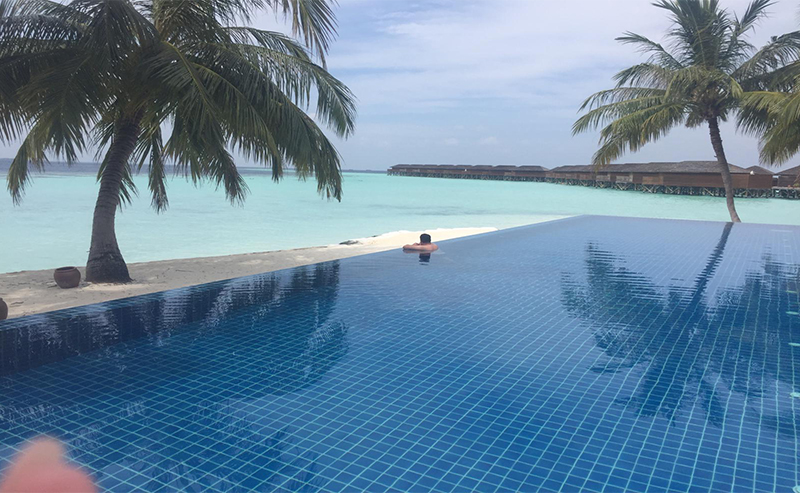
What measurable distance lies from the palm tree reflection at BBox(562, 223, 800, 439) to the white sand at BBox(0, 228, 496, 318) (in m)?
5.28

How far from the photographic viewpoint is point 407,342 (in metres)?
4.61

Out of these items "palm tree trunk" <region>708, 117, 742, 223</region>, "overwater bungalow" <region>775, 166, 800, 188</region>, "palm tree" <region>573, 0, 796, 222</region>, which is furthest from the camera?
"overwater bungalow" <region>775, 166, 800, 188</region>

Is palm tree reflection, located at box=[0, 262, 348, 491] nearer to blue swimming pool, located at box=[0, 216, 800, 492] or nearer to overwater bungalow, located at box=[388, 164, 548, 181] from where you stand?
blue swimming pool, located at box=[0, 216, 800, 492]

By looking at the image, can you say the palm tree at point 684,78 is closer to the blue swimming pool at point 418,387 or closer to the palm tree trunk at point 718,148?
the palm tree trunk at point 718,148

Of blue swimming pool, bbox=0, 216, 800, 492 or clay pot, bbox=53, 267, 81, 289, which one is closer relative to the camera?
blue swimming pool, bbox=0, 216, 800, 492

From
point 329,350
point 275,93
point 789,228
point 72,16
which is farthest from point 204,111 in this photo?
point 789,228

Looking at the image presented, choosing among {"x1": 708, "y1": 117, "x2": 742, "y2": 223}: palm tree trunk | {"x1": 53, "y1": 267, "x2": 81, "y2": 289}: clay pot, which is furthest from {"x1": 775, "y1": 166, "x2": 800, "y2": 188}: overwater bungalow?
{"x1": 53, "y1": 267, "x2": 81, "y2": 289}: clay pot

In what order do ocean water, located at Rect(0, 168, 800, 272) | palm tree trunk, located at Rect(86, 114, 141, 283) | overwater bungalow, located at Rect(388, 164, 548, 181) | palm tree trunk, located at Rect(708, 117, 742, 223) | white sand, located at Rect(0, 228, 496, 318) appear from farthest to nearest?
overwater bungalow, located at Rect(388, 164, 548, 181) → ocean water, located at Rect(0, 168, 800, 272) → palm tree trunk, located at Rect(708, 117, 742, 223) → palm tree trunk, located at Rect(86, 114, 141, 283) → white sand, located at Rect(0, 228, 496, 318)

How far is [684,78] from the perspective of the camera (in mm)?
12945

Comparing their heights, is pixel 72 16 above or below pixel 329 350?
above

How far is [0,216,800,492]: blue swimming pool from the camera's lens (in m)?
2.68

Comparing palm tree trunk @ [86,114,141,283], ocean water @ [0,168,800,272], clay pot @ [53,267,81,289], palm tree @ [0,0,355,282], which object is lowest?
ocean water @ [0,168,800,272]

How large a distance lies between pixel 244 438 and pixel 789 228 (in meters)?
15.1

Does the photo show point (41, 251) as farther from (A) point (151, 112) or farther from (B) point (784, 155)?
(B) point (784, 155)
